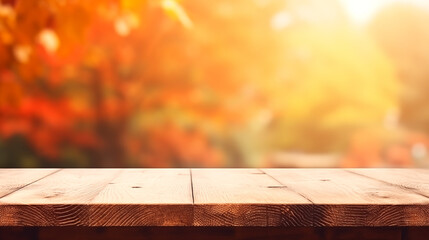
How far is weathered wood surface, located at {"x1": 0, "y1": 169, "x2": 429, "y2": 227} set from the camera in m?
0.79

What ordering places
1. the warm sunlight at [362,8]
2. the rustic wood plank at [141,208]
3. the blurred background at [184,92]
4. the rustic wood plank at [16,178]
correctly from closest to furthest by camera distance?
the rustic wood plank at [141,208]
the rustic wood plank at [16,178]
the blurred background at [184,92]
the warm sunlight at [362,8]

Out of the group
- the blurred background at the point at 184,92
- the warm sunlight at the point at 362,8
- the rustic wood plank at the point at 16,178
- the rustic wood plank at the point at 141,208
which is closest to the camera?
the rustic wood plank at the point at 141,208

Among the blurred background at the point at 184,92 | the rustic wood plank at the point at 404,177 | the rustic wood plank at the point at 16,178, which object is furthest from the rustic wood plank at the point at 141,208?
the blurred background at the point at 184,92

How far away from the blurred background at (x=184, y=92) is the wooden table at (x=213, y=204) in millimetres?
2570

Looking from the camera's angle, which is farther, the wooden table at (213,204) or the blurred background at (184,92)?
the blurred background at (184,92)

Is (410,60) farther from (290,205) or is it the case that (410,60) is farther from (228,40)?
(290,205)

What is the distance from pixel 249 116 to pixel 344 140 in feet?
2.27

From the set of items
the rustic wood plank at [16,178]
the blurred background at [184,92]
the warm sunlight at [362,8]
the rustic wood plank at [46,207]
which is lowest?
the rustic wood plank at [46,207]

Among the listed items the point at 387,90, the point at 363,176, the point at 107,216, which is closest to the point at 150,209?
the point at 107,216

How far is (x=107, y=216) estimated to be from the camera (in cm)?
78

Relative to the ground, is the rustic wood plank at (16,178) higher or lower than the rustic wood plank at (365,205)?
higher

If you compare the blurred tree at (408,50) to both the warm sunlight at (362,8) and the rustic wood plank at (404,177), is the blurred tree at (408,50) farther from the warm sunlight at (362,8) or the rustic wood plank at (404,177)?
the rustic wood plank at (404,177)

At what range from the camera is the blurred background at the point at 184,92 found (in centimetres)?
351

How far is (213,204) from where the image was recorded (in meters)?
0.79
